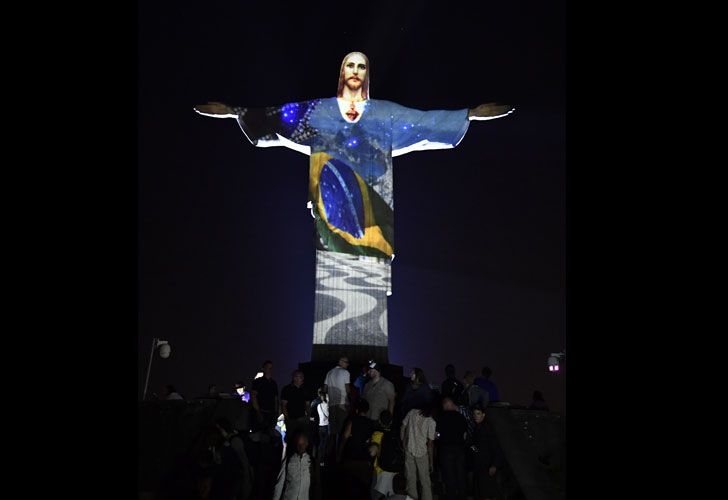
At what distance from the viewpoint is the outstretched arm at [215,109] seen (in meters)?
17.7

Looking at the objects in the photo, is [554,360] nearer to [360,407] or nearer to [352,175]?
[352,175]

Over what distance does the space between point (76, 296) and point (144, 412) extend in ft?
19.4

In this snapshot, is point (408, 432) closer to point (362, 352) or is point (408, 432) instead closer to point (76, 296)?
point (76, 296)

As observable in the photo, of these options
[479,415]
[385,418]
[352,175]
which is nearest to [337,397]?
[479,415]

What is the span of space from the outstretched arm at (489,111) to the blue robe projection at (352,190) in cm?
19

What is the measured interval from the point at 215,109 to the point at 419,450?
10936mm

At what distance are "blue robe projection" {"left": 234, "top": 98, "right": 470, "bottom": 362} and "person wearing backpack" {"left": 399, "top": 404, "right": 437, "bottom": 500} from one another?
8015mm

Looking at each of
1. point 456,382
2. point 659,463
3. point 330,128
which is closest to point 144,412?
point 456,382

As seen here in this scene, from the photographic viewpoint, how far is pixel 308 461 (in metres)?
8.34

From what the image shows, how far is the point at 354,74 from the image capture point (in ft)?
60.2

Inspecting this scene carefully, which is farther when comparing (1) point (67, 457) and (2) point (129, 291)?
(2) point (129, 291)

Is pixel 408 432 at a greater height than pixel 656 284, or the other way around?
pixel 656 284

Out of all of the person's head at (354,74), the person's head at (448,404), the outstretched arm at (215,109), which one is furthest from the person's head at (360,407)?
the person's head at (354,74)

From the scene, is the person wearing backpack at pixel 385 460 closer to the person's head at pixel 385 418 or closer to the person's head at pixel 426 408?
the person's head at pixel 385 418
